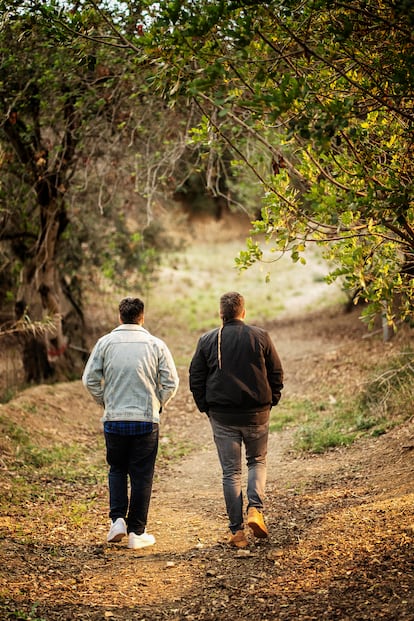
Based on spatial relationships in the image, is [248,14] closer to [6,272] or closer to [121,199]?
[121,199]

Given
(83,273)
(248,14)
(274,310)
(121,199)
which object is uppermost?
(248,14)

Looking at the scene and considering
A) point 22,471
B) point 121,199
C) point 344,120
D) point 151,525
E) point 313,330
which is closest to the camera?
point 344,120

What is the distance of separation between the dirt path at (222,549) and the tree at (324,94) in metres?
1.77

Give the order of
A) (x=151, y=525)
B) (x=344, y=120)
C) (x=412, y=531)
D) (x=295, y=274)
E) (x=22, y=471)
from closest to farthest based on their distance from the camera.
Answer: (x=344, y=120) < (x=412, y=531) < (x=151, y=525) < (x=22, y=471) < (x=295, y=274)

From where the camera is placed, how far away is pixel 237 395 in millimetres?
5742

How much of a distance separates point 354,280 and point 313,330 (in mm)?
13071

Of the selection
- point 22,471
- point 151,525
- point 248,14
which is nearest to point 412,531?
point 151,525

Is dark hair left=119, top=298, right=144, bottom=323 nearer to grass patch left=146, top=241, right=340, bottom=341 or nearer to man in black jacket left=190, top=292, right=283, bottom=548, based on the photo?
man in black jacket left=190, top=292, right=283, bottom=548

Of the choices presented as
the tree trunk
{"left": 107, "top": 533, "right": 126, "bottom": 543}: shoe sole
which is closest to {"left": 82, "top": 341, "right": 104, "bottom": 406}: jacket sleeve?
{"left": 107, "top": 533, "right": 126, "bottom": 543}: shoe sole

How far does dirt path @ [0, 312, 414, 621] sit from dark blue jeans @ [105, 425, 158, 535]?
0.28m

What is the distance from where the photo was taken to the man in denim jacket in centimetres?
581

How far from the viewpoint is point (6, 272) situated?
15062 millimetres

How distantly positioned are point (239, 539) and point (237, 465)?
573mm

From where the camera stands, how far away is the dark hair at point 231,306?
233 inches
